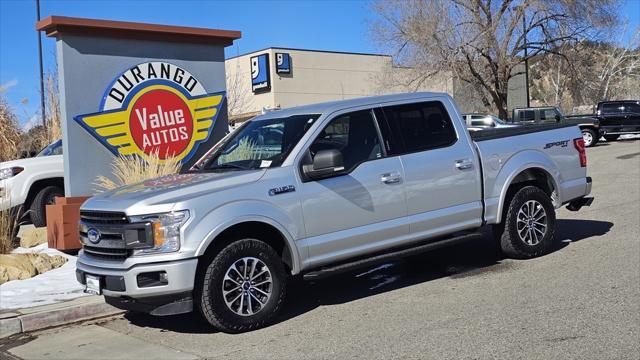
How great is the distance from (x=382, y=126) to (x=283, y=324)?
2.36m

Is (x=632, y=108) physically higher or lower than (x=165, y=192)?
higher

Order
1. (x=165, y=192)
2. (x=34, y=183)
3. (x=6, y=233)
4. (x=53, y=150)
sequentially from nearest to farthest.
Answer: (x=165, y=192) → (x=6, y=233) → (x=34, y=183) → (x=53, y=150)

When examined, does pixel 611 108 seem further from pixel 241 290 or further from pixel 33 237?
pixel 241 290

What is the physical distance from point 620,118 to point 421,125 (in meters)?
23.2

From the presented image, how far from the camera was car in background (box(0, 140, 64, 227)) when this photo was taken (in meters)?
10.8

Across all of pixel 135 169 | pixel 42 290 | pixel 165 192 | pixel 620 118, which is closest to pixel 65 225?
pixel 135 169

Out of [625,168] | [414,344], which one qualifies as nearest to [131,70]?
[414,344]

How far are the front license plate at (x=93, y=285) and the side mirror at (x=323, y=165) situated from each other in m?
2.17

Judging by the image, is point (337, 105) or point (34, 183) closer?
point (337, 105)

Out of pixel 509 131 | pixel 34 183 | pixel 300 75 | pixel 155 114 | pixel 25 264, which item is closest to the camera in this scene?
pixel 509 131

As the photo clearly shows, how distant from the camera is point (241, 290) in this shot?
232 inches

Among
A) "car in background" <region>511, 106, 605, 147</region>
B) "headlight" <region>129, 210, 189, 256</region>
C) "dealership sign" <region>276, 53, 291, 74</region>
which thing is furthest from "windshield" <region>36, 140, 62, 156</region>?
"dealership sign" <region>276, 53, 291, 74</region>

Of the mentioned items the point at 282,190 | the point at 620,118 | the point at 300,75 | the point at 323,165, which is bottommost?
the point at 282,190

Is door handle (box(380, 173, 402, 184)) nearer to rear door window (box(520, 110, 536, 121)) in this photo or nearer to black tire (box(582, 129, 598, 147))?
black tire (box(582, 129, 598, 147))
